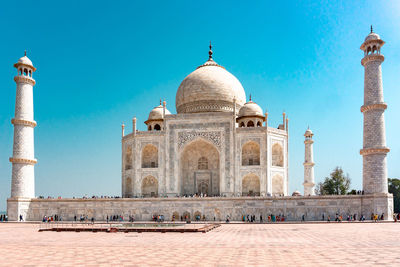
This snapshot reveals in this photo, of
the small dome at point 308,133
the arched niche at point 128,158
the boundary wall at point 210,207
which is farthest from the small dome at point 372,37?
the arched niche at point 128,158

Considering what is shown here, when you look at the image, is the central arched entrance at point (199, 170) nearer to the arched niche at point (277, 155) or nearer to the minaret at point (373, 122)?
the arched niche at point (277, 155)

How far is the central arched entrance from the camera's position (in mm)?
27359

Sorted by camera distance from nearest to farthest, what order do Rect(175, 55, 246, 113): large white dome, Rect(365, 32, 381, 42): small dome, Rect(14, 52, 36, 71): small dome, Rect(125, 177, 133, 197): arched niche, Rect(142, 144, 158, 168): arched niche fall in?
1. Rect(365, 32, 381, 42): small dome
2. Rect(14, 52, 36, 71): small dome
3. Rect(125, 177, 133, 197): arched niche
4. Rect(142, 144, 158, 168): arched niche
5. Rect(175, 55, 246, 113): large white dome

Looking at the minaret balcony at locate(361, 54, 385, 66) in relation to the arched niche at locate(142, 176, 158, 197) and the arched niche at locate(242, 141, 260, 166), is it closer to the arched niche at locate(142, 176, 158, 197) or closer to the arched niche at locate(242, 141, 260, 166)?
the arched niche at locate(242, 141, 260, 166)

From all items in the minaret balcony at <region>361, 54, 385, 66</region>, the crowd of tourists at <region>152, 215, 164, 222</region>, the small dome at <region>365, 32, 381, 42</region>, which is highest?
the small dome at <region>365, 32, 381, 42</region>

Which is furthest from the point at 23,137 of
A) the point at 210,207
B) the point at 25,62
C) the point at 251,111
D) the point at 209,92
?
the point at 251,111

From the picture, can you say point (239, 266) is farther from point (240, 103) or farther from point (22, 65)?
point (240, 103)

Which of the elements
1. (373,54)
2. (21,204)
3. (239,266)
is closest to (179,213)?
(21,204)

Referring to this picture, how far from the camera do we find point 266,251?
29.1ft

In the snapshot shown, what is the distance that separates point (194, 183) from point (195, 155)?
1.94 m

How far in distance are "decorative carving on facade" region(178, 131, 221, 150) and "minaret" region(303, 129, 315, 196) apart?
28.5 feet

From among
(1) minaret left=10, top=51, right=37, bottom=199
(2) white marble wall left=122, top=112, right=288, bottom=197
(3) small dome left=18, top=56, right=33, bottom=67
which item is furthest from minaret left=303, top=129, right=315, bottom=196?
(3) small dome left=18, top=56, right=33, bottom=67

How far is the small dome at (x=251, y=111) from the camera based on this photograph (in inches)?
1107

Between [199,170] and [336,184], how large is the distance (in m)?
14.0
